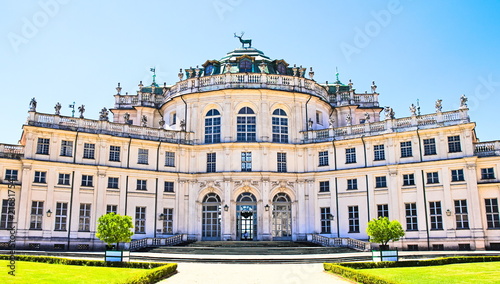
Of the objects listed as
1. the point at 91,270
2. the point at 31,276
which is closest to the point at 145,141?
the point at 91,270

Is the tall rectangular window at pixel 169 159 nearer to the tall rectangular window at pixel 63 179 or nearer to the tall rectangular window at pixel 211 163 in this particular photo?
the tall rectangular window at pixel 211 163

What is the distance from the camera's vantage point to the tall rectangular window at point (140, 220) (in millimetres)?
42781

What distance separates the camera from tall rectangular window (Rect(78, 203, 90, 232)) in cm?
4016

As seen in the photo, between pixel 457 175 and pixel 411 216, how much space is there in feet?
17.3

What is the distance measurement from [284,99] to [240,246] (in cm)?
1628

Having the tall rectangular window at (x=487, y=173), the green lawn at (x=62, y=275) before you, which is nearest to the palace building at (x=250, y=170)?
the tall rectangular window at (x=487, y=173)

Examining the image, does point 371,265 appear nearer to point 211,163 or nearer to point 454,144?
point 454,144

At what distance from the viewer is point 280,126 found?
47625 millimetres

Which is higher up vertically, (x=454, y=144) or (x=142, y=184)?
(x=454, y=144)

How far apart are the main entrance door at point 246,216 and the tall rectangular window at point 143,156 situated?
982cm

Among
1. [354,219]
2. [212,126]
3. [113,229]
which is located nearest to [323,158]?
[354,219]

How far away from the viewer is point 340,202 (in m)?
44.3

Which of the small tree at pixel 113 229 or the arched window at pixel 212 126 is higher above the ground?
the arched window at pixel 212 126

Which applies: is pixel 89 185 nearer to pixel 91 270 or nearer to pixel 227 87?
pixel 227 87
